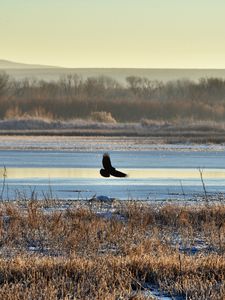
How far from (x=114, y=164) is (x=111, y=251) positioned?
1590cm

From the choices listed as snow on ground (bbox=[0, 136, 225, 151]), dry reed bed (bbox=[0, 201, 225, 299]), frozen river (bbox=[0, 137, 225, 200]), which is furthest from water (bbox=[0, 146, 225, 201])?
dry reed bed (bbox=[0, 201, 225, 299])

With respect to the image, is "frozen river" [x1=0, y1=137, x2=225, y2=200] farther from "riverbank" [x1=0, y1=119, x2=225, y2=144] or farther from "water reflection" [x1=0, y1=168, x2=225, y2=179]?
"riverbank" [x1=0, y1=119, x2=225, y2=144]

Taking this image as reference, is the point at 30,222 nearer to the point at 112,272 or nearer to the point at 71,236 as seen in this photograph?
the point at 71,236

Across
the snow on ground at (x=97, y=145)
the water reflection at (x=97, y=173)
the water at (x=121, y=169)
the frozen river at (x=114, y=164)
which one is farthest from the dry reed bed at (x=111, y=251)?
the snow on ground at (x=97, y=145)

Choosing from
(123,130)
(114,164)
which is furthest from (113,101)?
(114,164)

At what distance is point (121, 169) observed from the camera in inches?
998

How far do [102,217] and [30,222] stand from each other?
57.4 inches

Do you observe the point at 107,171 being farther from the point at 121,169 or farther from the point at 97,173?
the point at 121,169

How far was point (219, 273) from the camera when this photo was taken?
9.52 meters

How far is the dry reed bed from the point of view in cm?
878

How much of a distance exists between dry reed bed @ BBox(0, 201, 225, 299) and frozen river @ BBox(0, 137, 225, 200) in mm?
2866

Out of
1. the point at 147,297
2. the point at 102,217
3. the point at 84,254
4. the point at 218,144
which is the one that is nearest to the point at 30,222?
the point at 102,217

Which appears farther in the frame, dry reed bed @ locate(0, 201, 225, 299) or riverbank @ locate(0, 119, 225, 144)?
riverbank @ locate(0, 119, 225, 144)

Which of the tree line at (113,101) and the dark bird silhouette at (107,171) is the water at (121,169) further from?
the tree line at (113,101)
